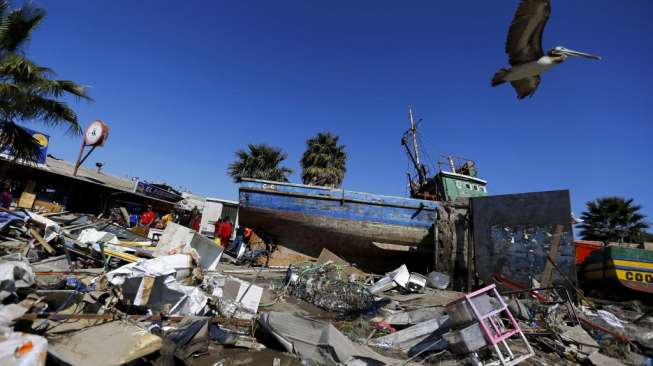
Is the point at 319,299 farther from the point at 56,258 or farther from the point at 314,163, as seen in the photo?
the point at 314,163

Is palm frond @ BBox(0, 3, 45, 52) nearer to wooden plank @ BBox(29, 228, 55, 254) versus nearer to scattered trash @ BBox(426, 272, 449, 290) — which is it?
wooden plank @ BBox(29, 228, 55, 254)

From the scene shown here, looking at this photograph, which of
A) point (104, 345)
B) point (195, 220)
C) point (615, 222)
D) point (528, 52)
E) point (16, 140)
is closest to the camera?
point (104, 345)

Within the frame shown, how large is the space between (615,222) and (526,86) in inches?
1186

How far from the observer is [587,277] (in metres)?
8.52

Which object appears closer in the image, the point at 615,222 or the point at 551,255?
the point at 551,255

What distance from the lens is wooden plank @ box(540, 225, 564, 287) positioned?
7051 millimetres

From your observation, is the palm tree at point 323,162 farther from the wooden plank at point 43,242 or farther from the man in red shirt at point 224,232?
the wooden plank at point 43,242

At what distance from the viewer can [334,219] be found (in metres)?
11.1

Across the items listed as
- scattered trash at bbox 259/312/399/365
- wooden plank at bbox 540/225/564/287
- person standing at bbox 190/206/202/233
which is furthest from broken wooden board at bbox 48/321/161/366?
person standing at bbox 190/206/202/233

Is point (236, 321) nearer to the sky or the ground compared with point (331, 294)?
nearer to the ground

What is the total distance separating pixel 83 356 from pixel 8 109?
354 inches

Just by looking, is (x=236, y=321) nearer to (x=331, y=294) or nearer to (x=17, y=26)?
(x=331, y=294)

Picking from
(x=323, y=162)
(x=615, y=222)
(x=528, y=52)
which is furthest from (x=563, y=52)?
(x=615, y=222)

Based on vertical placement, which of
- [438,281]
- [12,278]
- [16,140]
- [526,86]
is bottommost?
[12,278]
